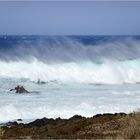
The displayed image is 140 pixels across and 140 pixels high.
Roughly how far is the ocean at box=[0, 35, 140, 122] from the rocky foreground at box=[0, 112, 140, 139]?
17.1ft

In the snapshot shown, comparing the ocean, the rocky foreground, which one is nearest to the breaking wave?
the ocean

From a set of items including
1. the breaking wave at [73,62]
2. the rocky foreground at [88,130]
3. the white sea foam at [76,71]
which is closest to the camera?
the rocky foreground at [88,130]

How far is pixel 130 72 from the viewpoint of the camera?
1614 inches

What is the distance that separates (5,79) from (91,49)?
66.2ft

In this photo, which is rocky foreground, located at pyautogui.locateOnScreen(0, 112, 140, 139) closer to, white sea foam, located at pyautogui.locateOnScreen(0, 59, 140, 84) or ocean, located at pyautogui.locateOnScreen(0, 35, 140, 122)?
ocean, located at pyautogui.locateOnScreen(0, 35, 140, 122)

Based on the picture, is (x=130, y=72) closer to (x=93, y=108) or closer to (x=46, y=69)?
(x=46, y=69)

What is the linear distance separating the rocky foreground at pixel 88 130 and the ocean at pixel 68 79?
17.1 feet

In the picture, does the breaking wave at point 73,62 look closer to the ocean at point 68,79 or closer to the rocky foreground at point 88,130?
the ocean at point 68,79

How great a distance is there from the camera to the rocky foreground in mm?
11391

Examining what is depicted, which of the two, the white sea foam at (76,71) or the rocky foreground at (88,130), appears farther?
the white sea foam at (76,71)

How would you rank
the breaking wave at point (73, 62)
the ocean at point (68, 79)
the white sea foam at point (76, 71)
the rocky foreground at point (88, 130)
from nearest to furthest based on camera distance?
the rocky foreground at point (88, 130) < the ocean at point (68, 79) < the white sea foam at point (76, 71) < the breaking wave at point (73, 62)

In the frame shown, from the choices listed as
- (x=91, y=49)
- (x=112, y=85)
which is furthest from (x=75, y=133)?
(x=91, y=49)

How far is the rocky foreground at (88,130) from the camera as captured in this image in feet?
37.4

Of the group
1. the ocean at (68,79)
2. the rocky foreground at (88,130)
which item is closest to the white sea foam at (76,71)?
the ocean at (68,79)
